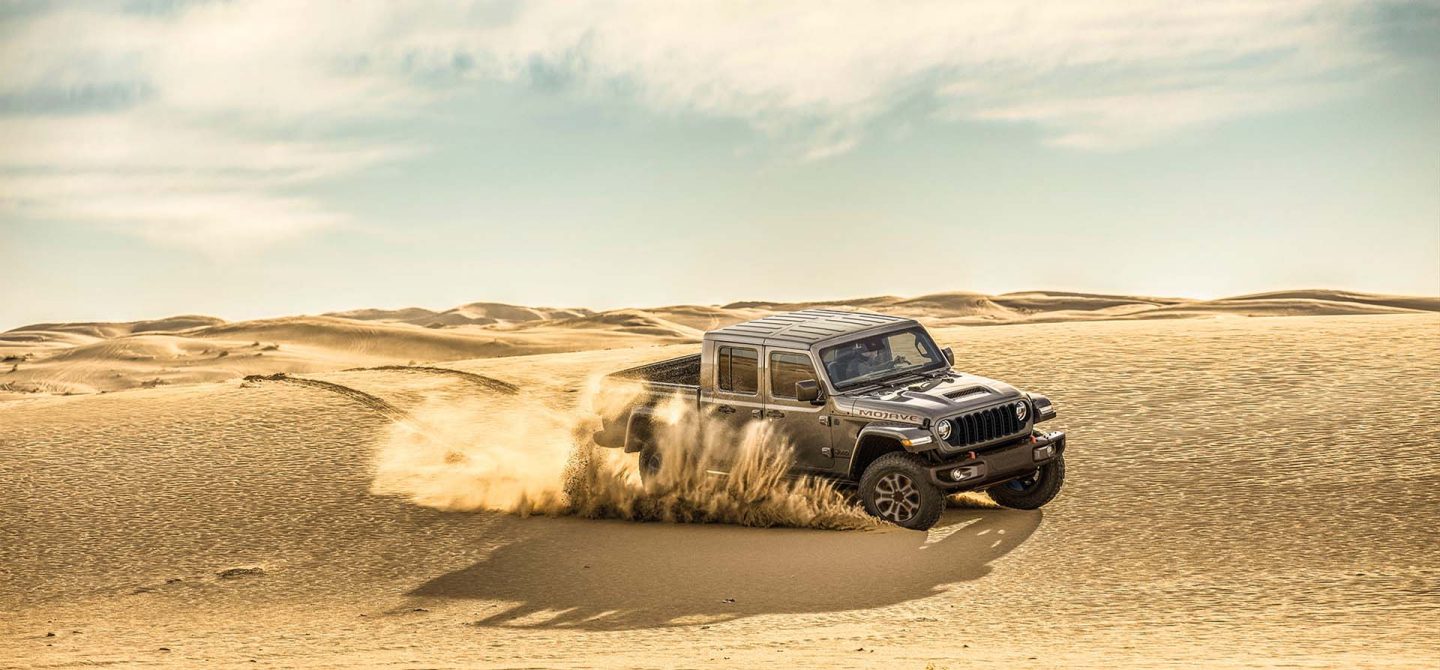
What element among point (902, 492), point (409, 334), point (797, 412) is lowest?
point (902, 492)

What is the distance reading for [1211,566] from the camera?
10898 mm

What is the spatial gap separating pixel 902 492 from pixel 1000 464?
2.86 feet

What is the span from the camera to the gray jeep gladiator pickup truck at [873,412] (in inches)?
454

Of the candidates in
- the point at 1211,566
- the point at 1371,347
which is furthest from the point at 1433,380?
the point at 1211,566

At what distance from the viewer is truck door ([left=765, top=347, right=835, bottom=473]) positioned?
1209 centimetres

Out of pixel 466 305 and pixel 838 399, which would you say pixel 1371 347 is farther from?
pixel 466 305

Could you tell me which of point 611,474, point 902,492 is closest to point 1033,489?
point 902,492

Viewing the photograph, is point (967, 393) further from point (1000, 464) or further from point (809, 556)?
point (809, 556)

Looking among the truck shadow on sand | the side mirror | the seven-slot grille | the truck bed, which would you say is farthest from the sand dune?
the side mirror

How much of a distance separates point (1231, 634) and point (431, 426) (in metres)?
11.5

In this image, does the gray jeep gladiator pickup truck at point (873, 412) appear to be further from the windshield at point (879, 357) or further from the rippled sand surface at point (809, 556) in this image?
Answer: the rippled sand surface at point (809, 556)

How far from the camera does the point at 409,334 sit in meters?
51.7

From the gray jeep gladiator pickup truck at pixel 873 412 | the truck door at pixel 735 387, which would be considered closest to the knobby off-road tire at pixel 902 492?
the gray jeep gladiator pickup truck at pixel 873 412

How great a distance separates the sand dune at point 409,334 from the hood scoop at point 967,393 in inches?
856
